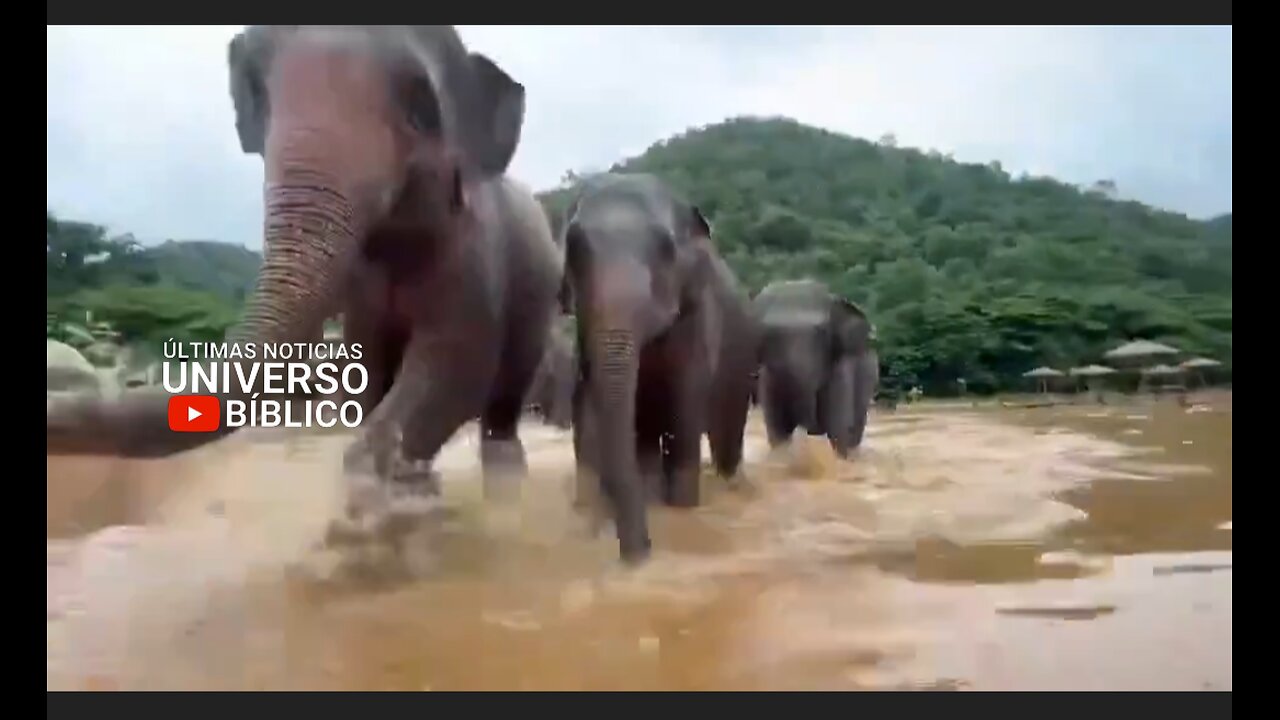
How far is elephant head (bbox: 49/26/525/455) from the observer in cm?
293

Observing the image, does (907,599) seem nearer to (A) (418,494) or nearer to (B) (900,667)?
(B) (900,667)

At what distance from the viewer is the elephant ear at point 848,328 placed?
9.08 meters

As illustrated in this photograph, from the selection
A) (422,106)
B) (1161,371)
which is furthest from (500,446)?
(1161,371)

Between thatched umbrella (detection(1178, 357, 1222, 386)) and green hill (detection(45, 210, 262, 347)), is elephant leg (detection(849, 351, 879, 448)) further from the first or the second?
green hill (detection(45, 210, 262, 347))

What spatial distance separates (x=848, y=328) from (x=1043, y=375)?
4837 mm

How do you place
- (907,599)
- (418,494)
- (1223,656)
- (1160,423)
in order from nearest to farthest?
A: (1223,656) < (907,599) < (418,494) < (1160,423)

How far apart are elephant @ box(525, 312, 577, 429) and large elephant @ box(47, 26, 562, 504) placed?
3.78m

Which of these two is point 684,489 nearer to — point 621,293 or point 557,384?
point 621,293

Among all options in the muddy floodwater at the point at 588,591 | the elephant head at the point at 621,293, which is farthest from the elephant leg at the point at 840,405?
the elephant head at the point at 621,293

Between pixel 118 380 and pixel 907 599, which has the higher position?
pixel 118 380
